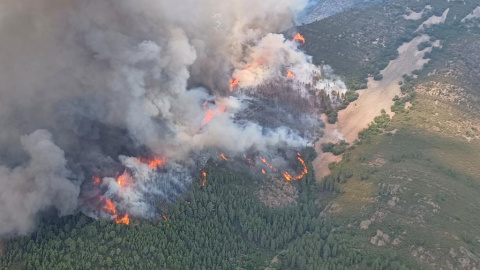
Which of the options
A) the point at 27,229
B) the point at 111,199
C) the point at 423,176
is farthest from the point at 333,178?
the point at 27,229

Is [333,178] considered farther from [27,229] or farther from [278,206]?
[27,229]

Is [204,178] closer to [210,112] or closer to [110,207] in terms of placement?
[110,207]

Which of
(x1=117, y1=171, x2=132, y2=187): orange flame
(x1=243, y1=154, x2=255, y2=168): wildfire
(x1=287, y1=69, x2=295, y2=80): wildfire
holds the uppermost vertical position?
(x1=287, y1=69, x2=295, y2=80): wildfire

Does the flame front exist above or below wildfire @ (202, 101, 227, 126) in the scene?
below

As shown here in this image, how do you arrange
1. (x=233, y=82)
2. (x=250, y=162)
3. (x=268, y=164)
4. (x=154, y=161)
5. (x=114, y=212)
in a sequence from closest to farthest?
(x=114, y=212) < (x=154, y=161) < (x=250, y=162) < (x=268, y=164) < (x=233, y=82)

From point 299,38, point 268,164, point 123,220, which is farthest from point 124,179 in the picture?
point 299,38

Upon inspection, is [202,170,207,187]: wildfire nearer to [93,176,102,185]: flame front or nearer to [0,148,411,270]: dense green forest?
[0,148,411,270]: dense green forest

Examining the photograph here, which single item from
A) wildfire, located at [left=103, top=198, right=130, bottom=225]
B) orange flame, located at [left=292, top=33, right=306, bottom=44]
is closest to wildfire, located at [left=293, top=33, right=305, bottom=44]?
orange flame, located at [left=292, top=33, right=306, bottom=44]
